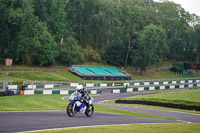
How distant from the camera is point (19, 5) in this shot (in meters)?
69.7

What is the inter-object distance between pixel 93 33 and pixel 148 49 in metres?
18.3

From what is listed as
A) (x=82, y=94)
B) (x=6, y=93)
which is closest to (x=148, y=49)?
(x=6, y=93)

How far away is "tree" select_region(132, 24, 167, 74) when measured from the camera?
3501 inches

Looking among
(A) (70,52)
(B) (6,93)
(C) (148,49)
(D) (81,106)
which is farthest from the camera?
(C) (148,49)

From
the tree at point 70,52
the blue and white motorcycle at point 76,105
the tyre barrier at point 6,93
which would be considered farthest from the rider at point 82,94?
the tree at point 70,52

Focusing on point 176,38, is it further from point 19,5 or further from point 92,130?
point 92,130

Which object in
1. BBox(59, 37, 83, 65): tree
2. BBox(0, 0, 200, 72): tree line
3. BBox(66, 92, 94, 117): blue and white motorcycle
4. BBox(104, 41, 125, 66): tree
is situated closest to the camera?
BBox(66, 92, 94, 117): blue and white motorcycle

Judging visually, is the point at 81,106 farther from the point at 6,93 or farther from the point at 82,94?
the point at 6,93

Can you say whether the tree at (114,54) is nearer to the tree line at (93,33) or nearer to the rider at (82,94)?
the tree line at (93,33)

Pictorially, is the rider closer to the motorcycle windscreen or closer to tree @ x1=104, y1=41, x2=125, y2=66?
the motorcycle windscreen

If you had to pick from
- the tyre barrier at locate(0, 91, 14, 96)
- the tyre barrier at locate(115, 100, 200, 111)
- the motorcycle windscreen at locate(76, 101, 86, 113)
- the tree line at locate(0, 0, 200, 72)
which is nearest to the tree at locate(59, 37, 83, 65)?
the tree line at locate(0, 0, 200, 72)

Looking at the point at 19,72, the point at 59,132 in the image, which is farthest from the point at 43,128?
the point at 19,72

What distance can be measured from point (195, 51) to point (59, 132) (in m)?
108

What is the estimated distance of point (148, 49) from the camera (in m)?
90.2
